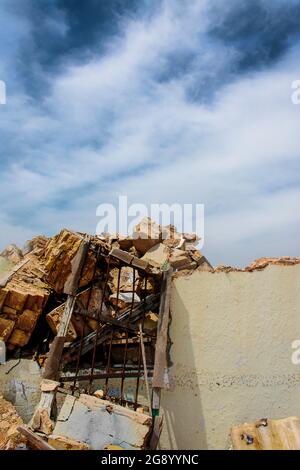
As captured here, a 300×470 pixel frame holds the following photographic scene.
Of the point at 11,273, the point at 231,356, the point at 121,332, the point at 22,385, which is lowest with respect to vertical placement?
the point at 22,385

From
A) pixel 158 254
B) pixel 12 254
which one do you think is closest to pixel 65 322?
pixel 158 254

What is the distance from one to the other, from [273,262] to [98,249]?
122 inches

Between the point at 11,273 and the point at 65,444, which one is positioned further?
the point at 11,273

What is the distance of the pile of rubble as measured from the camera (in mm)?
5023

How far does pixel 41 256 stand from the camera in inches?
348

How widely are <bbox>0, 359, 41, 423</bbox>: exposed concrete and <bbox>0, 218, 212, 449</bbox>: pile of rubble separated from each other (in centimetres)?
20

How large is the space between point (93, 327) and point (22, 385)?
63.9 inches

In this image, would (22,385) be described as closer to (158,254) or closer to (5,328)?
(5,328)

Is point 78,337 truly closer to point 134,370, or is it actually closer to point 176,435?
point 134,370

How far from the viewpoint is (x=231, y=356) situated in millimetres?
6145

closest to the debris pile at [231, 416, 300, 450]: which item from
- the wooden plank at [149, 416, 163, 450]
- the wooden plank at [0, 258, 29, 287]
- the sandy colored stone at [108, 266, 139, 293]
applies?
the wooden plank at [149, 416, 163, 450]

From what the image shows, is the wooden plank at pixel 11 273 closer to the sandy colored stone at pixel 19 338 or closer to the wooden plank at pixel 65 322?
the sandy colored stone at pixel 19 338

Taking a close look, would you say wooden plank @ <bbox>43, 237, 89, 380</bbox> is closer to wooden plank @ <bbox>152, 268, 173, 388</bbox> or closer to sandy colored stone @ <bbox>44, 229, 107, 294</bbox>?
sandy colored stone @ <bbox>44, 229, 107, 294</bbox>

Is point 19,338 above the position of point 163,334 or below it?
below
